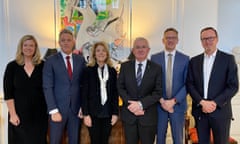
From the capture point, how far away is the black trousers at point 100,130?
2.56m

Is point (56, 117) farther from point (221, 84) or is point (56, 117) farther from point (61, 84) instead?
point (221, 84)

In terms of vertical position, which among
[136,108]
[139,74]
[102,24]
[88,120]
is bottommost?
[88,120]

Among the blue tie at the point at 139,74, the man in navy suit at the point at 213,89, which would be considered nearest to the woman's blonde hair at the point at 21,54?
the blue tie at the point at 139,74

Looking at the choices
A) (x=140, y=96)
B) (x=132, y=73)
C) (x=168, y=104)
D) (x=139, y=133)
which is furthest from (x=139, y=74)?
(x=139, y=133)

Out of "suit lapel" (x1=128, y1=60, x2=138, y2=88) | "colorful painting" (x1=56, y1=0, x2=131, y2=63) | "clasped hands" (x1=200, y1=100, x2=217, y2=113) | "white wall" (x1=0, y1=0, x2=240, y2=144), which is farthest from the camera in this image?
"colorful painting" (x1=56, y1=0, x2=131, y2=63)

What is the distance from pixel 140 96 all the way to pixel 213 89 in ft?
2.39

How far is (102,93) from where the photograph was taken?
2.55 m

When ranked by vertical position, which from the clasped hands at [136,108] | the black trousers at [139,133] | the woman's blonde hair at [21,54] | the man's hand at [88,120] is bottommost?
the black trousers at [139,133]

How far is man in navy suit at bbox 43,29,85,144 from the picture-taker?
2.54 m

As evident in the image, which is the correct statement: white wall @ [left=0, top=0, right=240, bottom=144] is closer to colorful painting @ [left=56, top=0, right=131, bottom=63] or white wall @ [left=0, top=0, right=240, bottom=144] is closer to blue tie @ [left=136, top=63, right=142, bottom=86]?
colorful painting @ [left=56, top=0, right=131, bottom=63]

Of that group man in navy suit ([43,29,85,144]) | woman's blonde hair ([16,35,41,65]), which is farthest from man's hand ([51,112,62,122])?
woman's blonde hair ([16,35,41,65])

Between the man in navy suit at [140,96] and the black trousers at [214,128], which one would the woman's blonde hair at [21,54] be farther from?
the black trousers at [214,128]

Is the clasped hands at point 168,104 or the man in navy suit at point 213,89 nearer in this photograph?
the man in navy suit at point 213,89

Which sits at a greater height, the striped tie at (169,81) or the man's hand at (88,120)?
the striped tie at (169,81)
